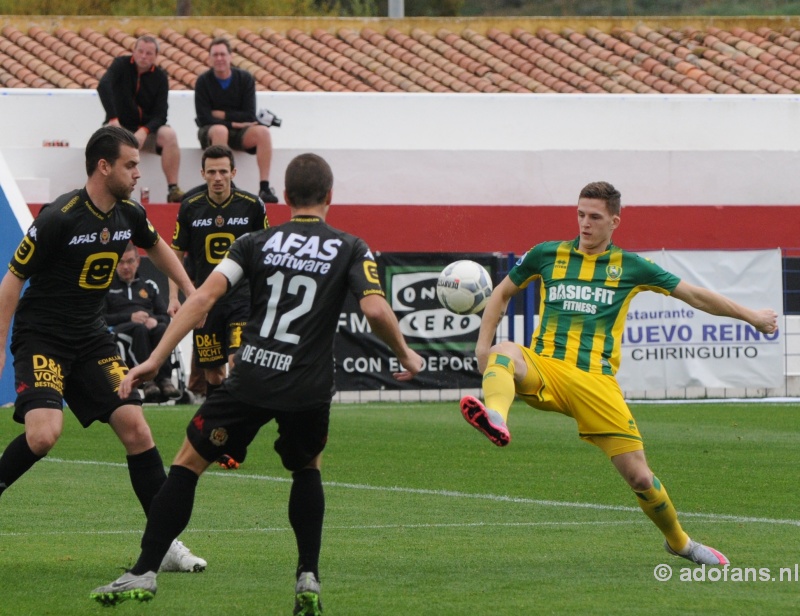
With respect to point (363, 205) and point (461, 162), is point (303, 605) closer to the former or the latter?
point (363, 205)

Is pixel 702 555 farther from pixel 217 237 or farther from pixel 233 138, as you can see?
pixel 233 138

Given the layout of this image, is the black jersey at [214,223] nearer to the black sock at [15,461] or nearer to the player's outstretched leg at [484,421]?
the black sock at [15,461]

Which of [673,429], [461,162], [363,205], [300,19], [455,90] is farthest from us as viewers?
[300,19]

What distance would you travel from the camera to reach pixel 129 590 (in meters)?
5.72

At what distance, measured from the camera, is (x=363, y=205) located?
21.2 m

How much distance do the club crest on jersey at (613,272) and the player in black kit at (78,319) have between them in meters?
2.18

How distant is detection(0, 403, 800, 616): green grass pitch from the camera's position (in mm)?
6258

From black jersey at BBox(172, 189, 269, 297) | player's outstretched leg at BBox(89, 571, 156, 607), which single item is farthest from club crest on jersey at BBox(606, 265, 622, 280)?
black jersey at BBox(172, 189, 269, 297)

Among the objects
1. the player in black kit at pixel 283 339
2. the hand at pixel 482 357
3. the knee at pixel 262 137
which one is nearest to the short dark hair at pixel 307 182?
the player in black kit at pixel 283 339

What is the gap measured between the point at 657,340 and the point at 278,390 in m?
12.8

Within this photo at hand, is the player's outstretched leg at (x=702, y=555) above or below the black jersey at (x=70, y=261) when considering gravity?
below

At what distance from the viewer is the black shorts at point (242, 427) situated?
587 cm

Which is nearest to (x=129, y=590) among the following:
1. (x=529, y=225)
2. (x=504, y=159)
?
(x=529, y=225)

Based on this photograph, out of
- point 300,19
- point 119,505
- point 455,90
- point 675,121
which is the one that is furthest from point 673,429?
point 300,19
